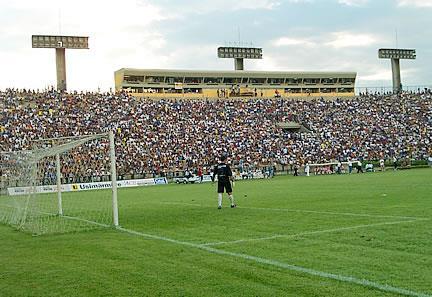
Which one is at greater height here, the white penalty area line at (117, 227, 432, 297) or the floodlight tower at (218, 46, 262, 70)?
the floodlight tower at (218, 46, 262, 70)

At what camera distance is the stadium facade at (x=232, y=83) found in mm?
74625

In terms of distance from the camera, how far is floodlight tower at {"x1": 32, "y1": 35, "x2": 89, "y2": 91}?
67.9 meters

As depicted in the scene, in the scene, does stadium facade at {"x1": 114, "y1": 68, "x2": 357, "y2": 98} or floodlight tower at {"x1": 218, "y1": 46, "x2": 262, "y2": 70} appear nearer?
stadium facade at {"x1": 114, "y1": 68, "x2": 357, "y2": 98}

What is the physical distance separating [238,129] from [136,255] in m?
52.1

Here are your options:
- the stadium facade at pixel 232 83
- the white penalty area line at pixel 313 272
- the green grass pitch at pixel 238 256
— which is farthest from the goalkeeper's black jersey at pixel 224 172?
the stadium facade at pixel 232 83

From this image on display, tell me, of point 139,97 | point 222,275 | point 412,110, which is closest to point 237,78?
point 139,97

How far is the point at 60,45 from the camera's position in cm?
6850

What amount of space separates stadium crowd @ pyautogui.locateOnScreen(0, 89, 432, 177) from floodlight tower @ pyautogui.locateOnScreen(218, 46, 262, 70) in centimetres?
1472

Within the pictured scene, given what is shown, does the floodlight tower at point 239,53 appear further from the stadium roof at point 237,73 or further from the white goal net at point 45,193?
the white goal net at point 45,193

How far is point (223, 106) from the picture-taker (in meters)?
68.4

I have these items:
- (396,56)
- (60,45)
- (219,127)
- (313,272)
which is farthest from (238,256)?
(396,56)

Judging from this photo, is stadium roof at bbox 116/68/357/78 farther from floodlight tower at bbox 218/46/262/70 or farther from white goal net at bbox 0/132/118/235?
white goal net at bbox 0/132/118/235

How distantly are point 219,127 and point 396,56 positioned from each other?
42514 millimetres

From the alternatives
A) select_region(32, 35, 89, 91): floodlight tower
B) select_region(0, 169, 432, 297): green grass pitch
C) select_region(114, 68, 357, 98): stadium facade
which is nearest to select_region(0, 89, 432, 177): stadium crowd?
select_region(114, 68, 357, 98): stadium facade
